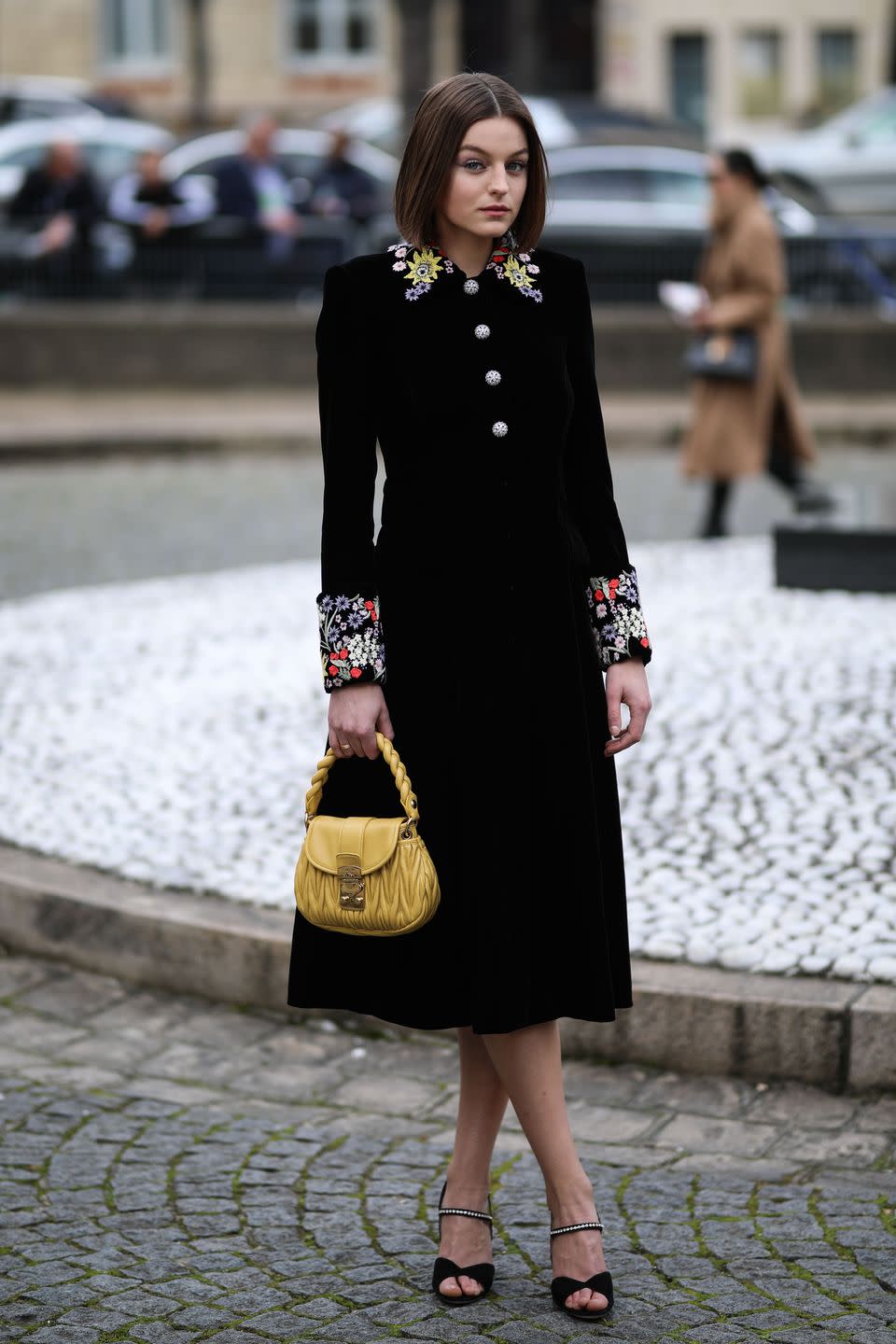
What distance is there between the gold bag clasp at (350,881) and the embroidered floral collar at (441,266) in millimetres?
936

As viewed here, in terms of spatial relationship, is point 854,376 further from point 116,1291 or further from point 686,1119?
point 116,1291

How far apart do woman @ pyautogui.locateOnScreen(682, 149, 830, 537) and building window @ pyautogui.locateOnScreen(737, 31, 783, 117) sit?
30673 mm

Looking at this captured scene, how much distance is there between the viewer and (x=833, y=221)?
65.4 feet

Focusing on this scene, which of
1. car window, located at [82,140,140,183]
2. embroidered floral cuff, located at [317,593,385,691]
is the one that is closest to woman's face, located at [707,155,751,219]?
embroidered floral cuff, located at [317,593,385,691]

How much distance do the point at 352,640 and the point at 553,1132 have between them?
3.04 ft

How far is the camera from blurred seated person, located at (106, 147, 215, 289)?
18094 mm

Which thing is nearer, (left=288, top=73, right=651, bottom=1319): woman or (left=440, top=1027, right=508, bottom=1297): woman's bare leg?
(left=288, top=73, right=651, bottom=1319): woman

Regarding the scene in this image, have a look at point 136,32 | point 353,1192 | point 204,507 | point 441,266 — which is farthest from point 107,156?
point 441,266

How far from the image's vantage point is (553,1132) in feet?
11.8

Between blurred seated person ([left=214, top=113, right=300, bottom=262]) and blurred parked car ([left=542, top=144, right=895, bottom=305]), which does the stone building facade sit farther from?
blurred seated person ([left=214, top=113, right=300, bottom=262])

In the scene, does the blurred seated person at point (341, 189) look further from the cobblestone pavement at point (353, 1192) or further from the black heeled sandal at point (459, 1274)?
the black heeled sandal at point (459, 1274)

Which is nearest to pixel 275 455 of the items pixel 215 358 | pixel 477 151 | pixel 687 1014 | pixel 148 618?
pixel 215 358

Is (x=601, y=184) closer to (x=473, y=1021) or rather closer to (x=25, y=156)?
(x=25, y=156)

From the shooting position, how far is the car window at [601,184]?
20.2 m
